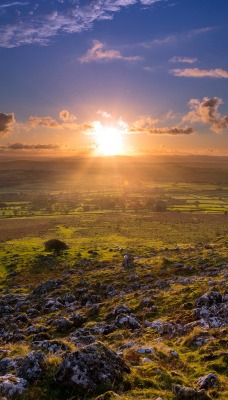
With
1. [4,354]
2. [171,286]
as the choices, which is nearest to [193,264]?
[171,286]

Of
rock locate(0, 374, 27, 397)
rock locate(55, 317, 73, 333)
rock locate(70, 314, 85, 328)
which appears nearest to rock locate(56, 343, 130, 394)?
rock locate(0, 374, 27, 397)

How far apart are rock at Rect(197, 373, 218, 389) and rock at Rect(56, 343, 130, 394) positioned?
3430 millimetres

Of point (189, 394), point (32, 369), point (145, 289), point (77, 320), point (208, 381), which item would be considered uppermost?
point (32, 369)

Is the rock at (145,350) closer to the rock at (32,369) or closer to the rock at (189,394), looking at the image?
the rock at (189,394)

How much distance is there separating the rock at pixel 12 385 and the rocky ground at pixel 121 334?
39 millimetres

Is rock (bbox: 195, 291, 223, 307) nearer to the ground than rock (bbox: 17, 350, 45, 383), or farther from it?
nearer to the ground

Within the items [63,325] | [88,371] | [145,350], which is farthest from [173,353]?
[63,325]

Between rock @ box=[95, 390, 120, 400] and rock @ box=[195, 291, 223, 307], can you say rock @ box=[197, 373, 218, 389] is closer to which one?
rock @ box=[95, 390, 120, 400]

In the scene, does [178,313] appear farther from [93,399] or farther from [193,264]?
[193,264]

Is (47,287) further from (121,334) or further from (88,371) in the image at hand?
(88,371)

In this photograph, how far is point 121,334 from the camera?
71.4 feet

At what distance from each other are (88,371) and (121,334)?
359 inches

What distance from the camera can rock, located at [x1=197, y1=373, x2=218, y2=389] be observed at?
1369 cm

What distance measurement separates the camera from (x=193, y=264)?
Answer: 44.0 m
